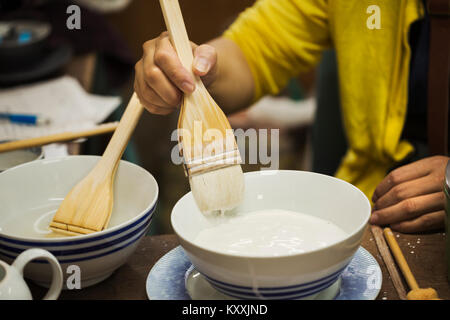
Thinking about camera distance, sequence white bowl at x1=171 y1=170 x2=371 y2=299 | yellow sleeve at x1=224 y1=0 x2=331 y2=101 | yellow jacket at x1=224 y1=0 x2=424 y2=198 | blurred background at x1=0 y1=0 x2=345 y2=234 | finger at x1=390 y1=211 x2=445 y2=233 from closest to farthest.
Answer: white bowl at x1=171 y1=170 x2=371 y2=299 → finger at x1=390 y1=211 x2=445 y2=233 → yellow jacket at x1=224 y1=0 x2=424 y2=198 → yellow sleeve at x1=224 y1=0 x2=331 y2=101 → blurred background at x1=0 y1=0 x2=345 y2=234

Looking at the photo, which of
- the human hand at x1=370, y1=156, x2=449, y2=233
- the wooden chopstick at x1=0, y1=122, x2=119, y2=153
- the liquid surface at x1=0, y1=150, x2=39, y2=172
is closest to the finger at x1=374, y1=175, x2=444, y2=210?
the human hand at x1=370, y1=156, x2=449, y2=233

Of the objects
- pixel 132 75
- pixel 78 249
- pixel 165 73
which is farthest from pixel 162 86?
pixel 132 75

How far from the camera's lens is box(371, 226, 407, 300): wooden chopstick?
2.18 ft

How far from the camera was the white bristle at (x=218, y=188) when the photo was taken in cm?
68

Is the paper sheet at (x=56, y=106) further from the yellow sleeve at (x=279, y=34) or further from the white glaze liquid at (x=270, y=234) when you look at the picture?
the white glaze liquid at (x=270, y=234)

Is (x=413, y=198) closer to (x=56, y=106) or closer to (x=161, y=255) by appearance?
(x=161, y=255)

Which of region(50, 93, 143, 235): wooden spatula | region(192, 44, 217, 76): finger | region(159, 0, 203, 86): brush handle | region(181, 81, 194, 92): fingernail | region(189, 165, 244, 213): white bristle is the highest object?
region(159, 0, 203, 86): brush handle

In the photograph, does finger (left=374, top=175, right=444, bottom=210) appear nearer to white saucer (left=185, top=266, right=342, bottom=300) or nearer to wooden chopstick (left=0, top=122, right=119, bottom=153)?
white saucer (left=185, top=266, right=342, bottom=300)

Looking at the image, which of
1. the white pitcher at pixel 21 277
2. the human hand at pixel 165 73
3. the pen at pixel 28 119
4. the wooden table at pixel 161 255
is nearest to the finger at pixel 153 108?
the human hand at pixel 165 73

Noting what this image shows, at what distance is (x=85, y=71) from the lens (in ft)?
5.46

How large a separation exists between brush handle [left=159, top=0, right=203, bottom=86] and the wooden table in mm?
251

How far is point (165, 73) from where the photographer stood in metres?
0.83

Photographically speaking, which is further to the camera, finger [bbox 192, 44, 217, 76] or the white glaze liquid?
finger [bbox 192, 44, 217, 76]
